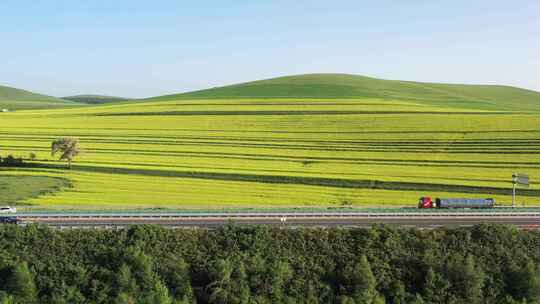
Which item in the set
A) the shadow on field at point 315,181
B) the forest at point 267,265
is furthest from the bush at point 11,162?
the forest at point 267,265

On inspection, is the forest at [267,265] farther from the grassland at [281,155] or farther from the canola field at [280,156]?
the grassland at [281,155]

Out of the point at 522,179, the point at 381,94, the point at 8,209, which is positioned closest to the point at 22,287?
the point at 8,209

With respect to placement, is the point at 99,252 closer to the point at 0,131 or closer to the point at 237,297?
the point at 237,297

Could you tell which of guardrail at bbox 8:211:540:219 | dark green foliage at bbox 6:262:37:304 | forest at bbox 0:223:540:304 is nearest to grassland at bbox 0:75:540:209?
guardrail at bbox 8:211:540:219

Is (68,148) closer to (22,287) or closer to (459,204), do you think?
(22,287)

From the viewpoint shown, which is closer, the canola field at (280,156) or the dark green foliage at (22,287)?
the dark green foliage at (22,287)
